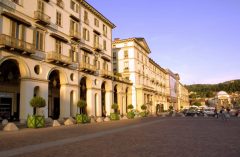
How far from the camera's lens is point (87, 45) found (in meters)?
42.4

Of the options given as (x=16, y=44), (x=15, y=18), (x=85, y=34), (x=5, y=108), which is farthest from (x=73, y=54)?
(x=15, y=18)

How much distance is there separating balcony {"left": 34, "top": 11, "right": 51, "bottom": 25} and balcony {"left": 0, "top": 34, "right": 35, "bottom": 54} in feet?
10.6

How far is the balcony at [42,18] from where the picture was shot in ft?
96.9

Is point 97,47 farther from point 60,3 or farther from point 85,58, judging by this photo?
point 60,3

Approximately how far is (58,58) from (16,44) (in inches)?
284

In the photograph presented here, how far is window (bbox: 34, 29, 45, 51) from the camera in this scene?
30.0 m

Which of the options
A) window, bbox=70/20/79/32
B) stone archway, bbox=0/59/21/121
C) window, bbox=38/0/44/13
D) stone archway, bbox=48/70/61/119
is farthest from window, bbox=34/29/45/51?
window, bbox=70/20/79/32

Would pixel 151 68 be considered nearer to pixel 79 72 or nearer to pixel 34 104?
pixel 79 72

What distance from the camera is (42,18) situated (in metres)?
30.3

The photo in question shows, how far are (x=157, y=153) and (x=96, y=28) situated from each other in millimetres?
37880

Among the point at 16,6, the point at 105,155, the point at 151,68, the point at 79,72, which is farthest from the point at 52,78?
the point at 151,68

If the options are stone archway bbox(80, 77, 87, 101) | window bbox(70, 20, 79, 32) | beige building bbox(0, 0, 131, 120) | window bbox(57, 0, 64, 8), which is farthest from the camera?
stone archway bbox(80, 77, 87, 101)

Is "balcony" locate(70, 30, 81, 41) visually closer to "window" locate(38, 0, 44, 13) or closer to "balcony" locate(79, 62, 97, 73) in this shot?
"balcony" locate(79, 62, 97, 73)

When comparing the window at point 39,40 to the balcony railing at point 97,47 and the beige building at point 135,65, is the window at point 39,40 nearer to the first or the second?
the balcony railing at point 97,47
